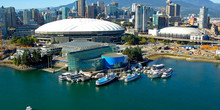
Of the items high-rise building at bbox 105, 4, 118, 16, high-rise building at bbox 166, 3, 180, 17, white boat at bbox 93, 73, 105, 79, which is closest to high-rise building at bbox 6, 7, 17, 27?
high-rise building at bbox 105, 4, 118, 16

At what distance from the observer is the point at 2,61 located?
19797 millimetres

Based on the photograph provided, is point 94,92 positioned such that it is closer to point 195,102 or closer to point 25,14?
point 195,102

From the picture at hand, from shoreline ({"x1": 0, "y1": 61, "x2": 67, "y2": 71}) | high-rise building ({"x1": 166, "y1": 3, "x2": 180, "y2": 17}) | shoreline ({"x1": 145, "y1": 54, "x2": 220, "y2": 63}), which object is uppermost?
high-rise building ({"x1": 166, "y1": 3, "x2": 180, "y2": 17})

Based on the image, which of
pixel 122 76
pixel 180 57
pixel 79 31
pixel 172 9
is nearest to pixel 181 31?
pixel 180 57

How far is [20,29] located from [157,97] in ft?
114

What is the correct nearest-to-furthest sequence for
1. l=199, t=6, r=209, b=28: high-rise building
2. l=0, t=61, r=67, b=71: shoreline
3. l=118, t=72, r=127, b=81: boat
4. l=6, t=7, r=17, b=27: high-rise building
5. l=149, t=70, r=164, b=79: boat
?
l=118, t=72, r=127, b=81: boat
l=149, t=70, r=164, b=79: boat
l=0, t=61, r=67, b=71: shoreline
l=6, t=7, r=17, b=27: high-rise building
l=199, t=6, r=209, b=28: high-rise building

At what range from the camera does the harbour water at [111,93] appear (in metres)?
11.1

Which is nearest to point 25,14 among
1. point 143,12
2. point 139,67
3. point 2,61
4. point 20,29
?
point 20,29

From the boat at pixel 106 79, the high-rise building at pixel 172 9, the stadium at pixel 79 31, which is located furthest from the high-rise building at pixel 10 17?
the high-rise building at pixel 172 9

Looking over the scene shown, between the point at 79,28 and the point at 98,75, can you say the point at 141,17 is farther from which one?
the point at 98,75

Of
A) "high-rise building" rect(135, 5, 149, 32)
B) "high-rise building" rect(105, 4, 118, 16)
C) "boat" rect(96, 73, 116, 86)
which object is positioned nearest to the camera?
"boat" rect(96, 73, 116, 86)

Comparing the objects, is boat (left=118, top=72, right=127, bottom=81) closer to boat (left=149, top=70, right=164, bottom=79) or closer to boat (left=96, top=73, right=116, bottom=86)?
boat (left=96, top=73, right=116, bottom=86)

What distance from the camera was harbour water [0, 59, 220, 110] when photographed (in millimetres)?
11133

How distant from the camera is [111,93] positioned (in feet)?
41.7
